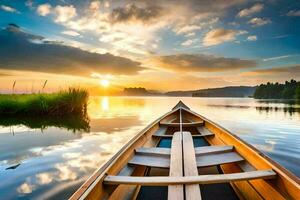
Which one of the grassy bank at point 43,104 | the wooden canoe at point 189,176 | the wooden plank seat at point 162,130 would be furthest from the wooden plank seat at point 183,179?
the grassy bank at point 43,104

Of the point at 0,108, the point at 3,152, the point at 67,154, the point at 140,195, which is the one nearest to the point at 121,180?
the point at 140,195

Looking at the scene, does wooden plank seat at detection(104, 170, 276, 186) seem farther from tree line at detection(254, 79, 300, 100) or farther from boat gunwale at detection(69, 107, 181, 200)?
tree line at detection(254, 79, 300, 100)

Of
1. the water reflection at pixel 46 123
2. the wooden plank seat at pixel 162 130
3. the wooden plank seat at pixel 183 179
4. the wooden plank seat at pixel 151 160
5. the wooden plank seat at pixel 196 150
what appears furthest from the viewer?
the water reflection at pixel 46 123

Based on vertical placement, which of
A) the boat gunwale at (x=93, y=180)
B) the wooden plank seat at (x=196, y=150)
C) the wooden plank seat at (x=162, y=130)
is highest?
the boat gunwale at (x=93, y=180)

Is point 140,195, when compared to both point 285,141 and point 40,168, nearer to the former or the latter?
point 40,168

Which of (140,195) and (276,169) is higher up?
(276,169)

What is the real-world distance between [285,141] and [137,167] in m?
7.06

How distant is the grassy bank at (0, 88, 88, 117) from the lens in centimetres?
1353

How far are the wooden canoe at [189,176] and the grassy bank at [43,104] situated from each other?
1037cm

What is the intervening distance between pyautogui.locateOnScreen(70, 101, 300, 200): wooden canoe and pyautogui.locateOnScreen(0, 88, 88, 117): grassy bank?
34.0 ft

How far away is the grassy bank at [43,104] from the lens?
44.4 ft

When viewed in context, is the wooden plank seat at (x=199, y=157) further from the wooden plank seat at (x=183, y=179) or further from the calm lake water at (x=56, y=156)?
the calm lake water at (x=56, y=156)

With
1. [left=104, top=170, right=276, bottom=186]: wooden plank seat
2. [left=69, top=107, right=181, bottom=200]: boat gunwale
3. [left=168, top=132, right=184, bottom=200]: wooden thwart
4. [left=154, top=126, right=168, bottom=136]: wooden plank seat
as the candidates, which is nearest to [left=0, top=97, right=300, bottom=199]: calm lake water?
[left=69, top=107, right=181, bottom=200]: boat gunwale

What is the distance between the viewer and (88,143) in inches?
297
